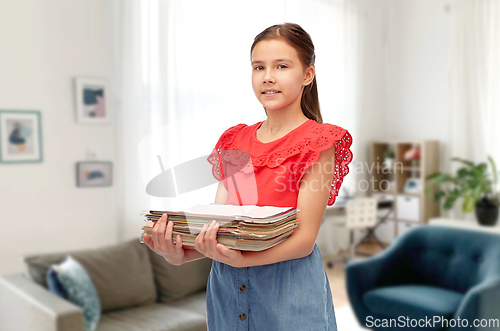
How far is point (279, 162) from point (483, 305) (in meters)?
2.01

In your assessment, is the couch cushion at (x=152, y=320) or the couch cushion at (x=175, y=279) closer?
the couch cushion at (x=152, y=320)

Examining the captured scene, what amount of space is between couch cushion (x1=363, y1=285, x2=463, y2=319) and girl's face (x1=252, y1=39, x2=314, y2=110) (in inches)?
81.7

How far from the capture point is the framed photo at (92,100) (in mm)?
2963

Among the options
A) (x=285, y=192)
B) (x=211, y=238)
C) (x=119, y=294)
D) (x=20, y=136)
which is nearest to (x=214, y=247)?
(x=211, y=238)

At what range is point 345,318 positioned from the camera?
2730 mm

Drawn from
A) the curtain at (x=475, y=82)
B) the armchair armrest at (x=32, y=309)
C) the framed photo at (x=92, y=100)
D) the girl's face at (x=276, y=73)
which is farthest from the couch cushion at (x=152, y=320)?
the curtain at (x=475, y=82)

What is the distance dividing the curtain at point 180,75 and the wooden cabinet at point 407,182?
2327 mm

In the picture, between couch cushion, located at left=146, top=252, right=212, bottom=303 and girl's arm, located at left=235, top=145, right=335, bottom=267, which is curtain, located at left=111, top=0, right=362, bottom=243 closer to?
couch cushion, located at left=146, top=252, right=212, bottom=303

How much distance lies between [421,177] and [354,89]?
4.22 feet

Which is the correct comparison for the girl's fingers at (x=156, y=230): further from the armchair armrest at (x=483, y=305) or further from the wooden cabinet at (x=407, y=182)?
the wooden cabinet at (x=407, y=182)

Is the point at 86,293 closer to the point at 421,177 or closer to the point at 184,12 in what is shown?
the point at 184,12

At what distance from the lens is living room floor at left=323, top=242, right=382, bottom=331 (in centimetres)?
264

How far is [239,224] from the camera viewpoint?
24.0 inches

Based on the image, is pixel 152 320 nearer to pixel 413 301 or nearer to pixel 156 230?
pixel 413 301
